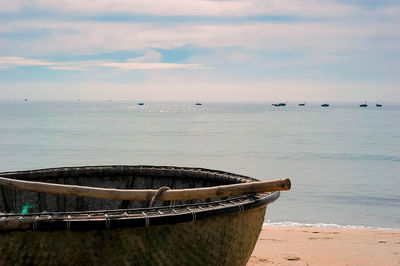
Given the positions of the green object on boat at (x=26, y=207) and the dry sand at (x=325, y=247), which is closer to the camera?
the green object on boat at (x=26, y=207)

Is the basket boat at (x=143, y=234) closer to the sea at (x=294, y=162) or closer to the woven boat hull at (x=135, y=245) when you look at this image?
the woven boat hull at (x=135, y=245)

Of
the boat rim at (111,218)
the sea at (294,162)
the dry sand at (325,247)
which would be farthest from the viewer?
the sea at (294,162)

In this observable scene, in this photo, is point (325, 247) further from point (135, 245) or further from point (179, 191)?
point (135, 245)

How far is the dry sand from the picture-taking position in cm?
793

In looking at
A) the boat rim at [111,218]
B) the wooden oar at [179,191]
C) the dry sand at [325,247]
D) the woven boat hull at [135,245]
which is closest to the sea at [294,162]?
the dry sand at [325,247]

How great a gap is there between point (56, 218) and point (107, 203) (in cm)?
329

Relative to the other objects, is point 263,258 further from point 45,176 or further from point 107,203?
point 45,176

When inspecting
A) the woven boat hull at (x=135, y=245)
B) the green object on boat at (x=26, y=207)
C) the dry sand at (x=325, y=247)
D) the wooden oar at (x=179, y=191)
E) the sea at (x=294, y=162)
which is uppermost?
the wooden oar at (x=179, y=191)

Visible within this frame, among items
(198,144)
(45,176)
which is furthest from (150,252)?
(198,144)

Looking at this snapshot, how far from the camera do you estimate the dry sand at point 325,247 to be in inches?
312

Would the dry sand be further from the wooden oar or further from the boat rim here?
the boat rim

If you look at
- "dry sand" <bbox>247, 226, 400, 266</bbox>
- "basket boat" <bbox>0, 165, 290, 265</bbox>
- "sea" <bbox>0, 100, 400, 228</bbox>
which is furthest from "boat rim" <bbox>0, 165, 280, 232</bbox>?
"sea" <bbox>0, 100, 400, 228</bbox>

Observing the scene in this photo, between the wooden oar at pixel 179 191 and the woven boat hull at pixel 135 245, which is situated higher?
the wooden oar at pixel 179 191

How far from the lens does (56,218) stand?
3.19m
